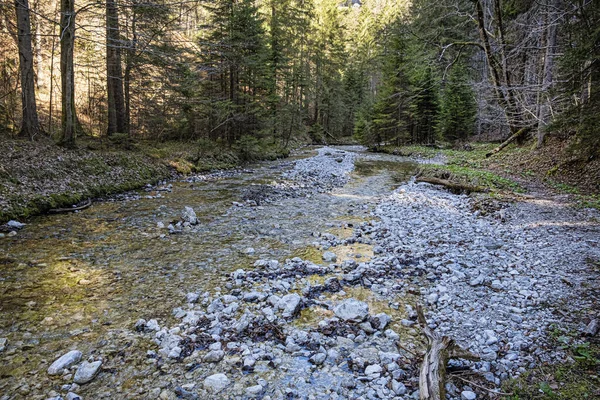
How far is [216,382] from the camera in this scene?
9.09 feet

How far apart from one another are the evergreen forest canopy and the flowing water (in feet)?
14.4

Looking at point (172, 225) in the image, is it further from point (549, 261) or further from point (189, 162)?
point (189, 162)

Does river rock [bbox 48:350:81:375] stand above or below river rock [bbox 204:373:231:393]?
above

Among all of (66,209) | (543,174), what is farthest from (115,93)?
(543,174)

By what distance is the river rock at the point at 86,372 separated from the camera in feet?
9.00

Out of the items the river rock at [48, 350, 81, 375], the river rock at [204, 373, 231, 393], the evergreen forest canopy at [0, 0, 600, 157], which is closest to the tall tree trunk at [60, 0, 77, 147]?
the evergreen forest canopy at [0, 0, 600, 157]

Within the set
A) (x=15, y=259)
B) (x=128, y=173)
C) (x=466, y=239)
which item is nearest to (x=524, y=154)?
(x=466, y=239)

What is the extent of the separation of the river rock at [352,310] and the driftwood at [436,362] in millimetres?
748

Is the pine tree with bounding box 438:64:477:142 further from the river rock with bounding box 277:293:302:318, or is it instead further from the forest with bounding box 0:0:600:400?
the river rock with bounding box 277:293:302:318

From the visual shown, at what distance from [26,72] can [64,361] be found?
11723mm

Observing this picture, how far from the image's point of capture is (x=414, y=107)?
29109 millimetres

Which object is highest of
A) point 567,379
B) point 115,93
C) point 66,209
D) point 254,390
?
point 115,93

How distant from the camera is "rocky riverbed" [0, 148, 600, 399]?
2775 millimetres

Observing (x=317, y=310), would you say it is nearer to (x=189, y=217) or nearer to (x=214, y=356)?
(x=214, y=356)
